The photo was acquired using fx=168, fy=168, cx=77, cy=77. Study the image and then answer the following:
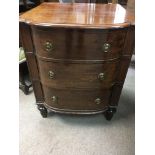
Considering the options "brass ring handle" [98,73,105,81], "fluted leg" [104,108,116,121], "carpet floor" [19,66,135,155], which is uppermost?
"brass ring handle" [98,73,105,81]

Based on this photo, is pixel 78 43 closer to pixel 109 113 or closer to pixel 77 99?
pixel 77 99

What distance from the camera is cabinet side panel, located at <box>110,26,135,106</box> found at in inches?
44.7

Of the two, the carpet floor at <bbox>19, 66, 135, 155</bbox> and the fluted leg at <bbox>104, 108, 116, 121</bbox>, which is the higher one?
the fluted leg at <bbox>104, 108, 116, 121</bbox>

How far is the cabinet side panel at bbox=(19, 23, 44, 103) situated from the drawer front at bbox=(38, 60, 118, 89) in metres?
0.06

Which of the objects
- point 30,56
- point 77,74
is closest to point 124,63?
point 77,74

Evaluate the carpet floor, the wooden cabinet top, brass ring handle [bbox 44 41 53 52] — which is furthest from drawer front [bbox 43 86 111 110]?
the wooden cabinet top

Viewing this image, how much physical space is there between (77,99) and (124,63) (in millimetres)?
462

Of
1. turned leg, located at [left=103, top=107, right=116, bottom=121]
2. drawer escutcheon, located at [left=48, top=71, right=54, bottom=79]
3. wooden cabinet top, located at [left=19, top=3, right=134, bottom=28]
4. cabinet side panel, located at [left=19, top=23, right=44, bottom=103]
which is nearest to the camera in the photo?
wooden cabinet top, located at [left=19, top=3, right=134, bottom=28]

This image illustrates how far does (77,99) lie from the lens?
1.36 metres

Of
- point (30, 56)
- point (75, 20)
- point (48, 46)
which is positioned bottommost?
point (30, 56)

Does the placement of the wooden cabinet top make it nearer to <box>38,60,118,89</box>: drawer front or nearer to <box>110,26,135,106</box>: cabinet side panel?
<box>110,26,135,106</box>: cabinet side panel

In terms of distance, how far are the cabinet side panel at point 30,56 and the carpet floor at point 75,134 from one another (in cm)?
26
